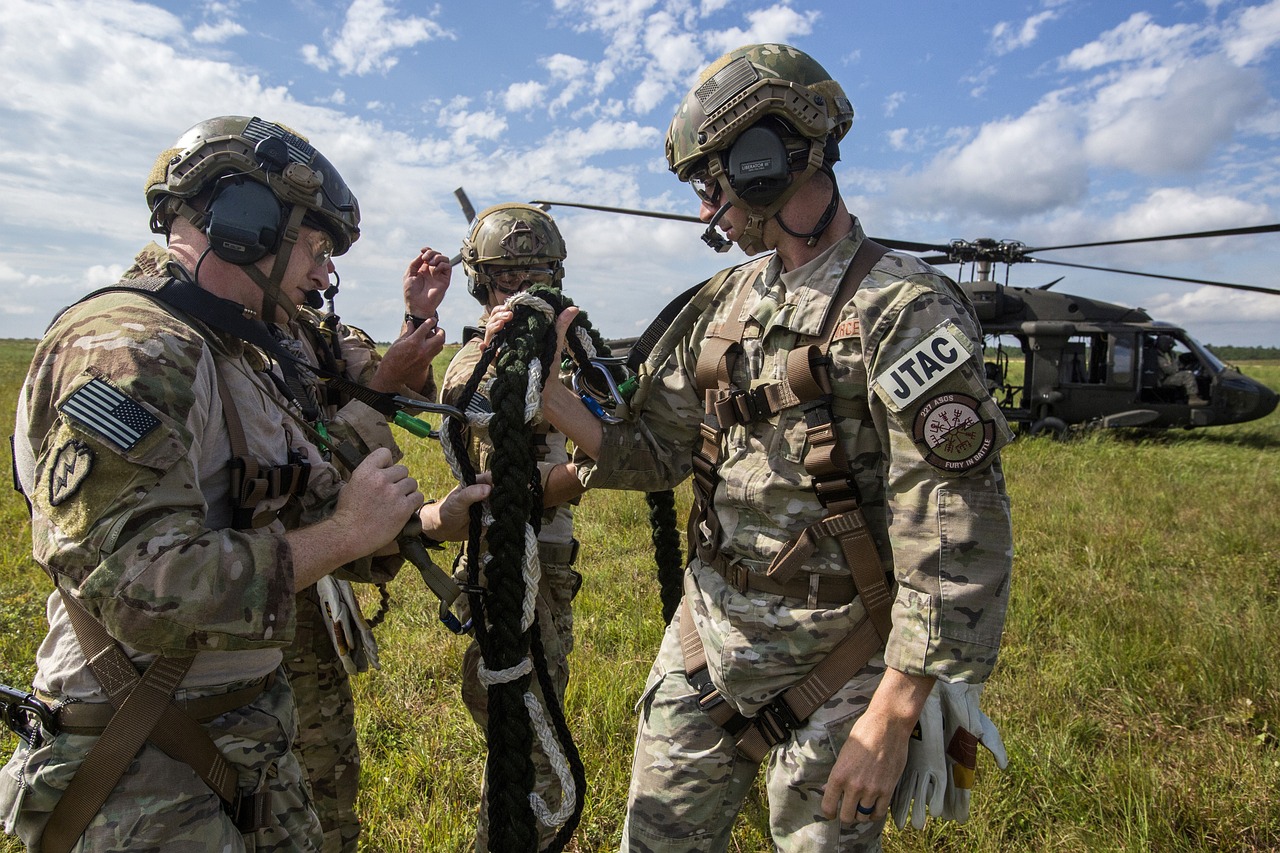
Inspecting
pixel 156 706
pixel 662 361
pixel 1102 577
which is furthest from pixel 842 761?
pixel 1102 577

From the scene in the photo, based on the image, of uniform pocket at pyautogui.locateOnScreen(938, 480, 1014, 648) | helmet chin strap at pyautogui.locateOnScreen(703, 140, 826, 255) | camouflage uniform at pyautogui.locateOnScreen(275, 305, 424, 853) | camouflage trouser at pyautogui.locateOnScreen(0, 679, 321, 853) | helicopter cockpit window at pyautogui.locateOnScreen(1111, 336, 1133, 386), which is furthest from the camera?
helicopter cockpit window at pyautogui.locateOnScreen(1111, 336, 1133, 386)

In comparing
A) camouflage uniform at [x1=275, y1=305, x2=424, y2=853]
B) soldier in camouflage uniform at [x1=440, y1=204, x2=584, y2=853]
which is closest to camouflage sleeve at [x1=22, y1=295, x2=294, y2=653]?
soldier in camouflage uniform at [x1=440, y1=204, x2=584, y2=853]

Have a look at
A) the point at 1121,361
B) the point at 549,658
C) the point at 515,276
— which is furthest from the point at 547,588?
the point at 1121,361

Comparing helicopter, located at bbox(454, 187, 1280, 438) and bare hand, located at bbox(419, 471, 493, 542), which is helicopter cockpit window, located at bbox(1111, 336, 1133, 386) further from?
bare hand, located at bbox(419, 471, 493, 542)

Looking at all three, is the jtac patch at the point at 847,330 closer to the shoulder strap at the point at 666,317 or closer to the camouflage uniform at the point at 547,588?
the shoulder strap at the point at 666,317

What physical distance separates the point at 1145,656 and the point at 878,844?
3.31 metres

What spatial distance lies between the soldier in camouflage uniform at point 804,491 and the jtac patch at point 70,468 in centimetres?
140

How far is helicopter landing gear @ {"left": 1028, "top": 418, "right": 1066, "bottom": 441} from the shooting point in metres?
14.6

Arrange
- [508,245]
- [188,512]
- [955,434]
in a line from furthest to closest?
[508,245] → [955,434] → [188,512]

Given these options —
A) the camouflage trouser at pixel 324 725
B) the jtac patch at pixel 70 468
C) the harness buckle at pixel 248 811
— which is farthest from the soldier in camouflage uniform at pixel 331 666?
the jtac patch at pixel 70 468

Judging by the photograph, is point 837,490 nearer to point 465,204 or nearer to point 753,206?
point 753,206

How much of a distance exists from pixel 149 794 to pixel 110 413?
36.3 inches

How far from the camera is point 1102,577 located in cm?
630

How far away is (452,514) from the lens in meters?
2.68
